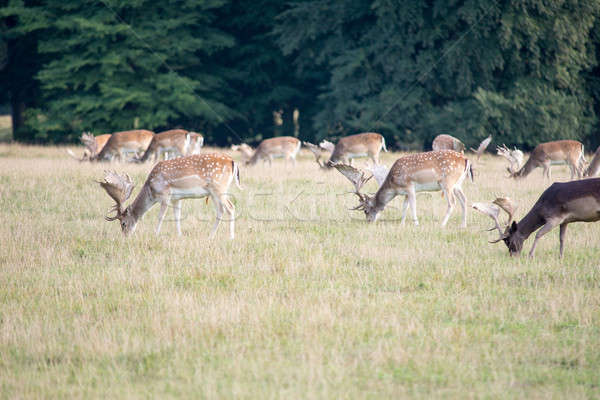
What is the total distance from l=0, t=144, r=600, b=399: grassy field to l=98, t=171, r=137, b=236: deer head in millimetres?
310

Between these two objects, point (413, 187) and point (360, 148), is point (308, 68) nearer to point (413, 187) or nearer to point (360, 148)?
point (360, 148)

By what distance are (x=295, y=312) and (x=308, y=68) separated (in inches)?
1024

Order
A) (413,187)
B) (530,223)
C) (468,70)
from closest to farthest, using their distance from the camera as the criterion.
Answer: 1. (530,223)
2. (413,187)
3. (468,70)

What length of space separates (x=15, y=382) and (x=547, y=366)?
3554 millimetres

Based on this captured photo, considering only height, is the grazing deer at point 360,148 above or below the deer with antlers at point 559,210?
above

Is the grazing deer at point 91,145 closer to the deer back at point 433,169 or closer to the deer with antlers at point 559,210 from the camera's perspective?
the deer back at point 433,169

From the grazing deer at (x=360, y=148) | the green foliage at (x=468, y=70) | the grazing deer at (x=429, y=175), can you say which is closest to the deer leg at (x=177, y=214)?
the grazing deer at (x=429, y=175)

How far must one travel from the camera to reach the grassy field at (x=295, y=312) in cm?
457

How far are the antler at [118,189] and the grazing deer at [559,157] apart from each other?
9.11m

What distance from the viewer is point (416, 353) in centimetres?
500

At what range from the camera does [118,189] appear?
9500mm

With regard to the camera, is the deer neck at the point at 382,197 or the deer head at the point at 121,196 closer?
the deer head at the point at 121,196

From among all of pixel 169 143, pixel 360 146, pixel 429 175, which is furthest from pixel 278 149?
pixel 429 175

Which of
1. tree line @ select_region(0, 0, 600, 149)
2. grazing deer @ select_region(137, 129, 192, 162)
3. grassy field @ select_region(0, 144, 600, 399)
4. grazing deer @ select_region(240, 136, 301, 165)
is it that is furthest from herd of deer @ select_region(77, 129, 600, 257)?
tree line @ select_region(0, 0, 600, 149)
